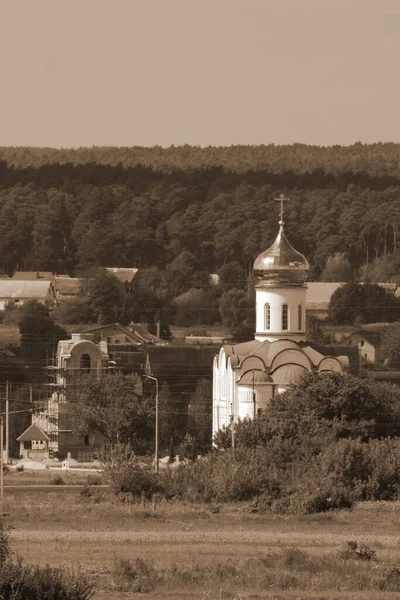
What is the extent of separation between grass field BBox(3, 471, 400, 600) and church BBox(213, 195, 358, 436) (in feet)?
33.7

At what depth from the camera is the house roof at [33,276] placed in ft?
423

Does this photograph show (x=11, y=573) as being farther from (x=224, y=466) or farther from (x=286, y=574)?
(x=224, y=466)

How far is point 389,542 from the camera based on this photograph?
42312 millimetres

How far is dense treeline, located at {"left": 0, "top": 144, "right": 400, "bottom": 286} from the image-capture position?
460 ft

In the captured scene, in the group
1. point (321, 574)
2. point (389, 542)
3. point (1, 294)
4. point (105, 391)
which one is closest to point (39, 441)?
point (105, 391)

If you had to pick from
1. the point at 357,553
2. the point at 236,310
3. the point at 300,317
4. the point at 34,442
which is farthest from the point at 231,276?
the point at 357,553

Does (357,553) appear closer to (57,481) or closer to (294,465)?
(294,465)

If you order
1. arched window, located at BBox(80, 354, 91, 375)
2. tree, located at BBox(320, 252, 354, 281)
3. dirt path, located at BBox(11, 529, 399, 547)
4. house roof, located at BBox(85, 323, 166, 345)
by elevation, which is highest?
tree, located at BBox(320, 252, 354, 281)

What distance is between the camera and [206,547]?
41.0m

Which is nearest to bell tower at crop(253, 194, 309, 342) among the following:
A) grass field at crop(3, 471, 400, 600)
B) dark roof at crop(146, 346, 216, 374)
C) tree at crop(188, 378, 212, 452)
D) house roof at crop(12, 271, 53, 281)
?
tree at crop(188, 378, 212, 452)

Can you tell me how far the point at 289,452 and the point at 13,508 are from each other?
8825 millimetres

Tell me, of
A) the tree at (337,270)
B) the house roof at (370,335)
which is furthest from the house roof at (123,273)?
the house roof at (370,335)

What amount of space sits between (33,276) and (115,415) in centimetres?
6494

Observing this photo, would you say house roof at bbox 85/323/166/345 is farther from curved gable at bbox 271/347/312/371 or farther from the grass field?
the grass field
